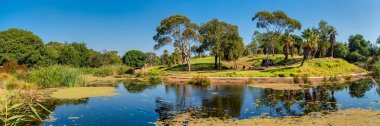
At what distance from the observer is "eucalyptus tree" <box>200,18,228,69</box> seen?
62.5 metres

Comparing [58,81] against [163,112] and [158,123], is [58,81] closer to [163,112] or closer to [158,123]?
[163,112]

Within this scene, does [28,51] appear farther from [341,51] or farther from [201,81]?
[341,51]

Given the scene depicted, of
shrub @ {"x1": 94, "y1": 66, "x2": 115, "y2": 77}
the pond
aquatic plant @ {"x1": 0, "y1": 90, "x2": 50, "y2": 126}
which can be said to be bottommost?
the pond

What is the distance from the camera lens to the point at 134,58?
379 ft

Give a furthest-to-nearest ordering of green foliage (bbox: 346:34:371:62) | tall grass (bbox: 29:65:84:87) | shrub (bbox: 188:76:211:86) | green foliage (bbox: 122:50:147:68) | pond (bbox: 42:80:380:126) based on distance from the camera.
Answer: green foliage (bbox: 122:50:147:68) → green foliage (bbox: 346:34:371:62) → shrub (bbox: 188:76:211:86) → tall grass (bbox: 29:65:84:87) → pond (bbox: 42:80:380:126)

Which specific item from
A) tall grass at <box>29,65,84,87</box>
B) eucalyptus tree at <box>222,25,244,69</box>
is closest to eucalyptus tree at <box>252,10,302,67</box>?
eucalyptus tree at <box>222,25,244,69</box>

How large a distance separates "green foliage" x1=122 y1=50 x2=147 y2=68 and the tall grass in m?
81.1

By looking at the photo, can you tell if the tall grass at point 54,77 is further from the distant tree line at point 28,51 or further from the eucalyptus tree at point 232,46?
the eucalyptus tree at point 232,46

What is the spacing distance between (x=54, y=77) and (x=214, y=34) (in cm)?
3934

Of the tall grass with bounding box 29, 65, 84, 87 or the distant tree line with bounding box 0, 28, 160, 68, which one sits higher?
the distant tree line with bounding box 0, 28, 160, 68

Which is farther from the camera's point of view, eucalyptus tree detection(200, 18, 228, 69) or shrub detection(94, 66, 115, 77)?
eucalyptus tree detection(200, 18, 228, 69)

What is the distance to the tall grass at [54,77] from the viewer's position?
3102 cm

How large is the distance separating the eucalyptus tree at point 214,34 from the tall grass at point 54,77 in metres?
36.1

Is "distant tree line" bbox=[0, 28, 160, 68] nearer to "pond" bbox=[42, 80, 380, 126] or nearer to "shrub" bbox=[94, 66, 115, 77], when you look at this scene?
"shrub" bbox=[94, 66, 115, 77]
